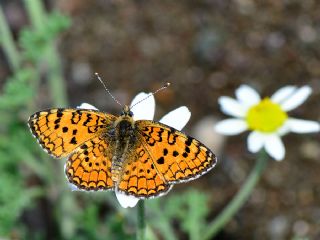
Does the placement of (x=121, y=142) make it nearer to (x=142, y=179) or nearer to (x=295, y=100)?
(x=142, y=179)

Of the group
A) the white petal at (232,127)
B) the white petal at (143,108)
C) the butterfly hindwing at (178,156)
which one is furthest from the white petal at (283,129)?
the butterfly hindwing at (178,156)

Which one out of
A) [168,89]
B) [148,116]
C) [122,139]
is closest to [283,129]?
[148,116]

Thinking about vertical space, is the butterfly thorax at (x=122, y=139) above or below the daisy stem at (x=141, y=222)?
above

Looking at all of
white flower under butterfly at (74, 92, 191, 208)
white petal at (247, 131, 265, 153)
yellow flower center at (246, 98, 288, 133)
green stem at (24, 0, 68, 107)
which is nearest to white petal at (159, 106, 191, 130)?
white flower under butterfly at (74, 92, 191, 208)

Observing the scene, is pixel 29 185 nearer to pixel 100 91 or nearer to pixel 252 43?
pixel 100 91

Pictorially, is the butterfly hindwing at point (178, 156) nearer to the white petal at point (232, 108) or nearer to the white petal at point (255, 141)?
the white petal at point (255, 141)

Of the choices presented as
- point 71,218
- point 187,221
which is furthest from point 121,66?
point 187,221

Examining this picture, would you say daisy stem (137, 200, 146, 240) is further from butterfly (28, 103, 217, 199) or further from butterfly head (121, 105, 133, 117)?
butterfly head (121, 105, 133, 117)
